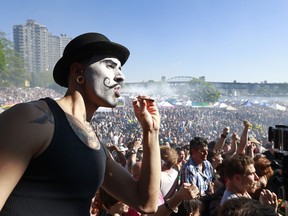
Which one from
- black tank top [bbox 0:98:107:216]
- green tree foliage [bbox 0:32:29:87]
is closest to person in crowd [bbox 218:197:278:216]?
black tank top [bbox 0:98:107:216]

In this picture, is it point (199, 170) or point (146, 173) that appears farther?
point (199, 170)

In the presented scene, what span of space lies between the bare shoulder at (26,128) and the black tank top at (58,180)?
0.03 m

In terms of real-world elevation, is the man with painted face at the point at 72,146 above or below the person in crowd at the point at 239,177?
above

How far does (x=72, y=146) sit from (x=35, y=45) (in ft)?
451

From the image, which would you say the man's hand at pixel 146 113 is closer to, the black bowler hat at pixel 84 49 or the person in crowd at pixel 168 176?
the black bowler hat at pixel 84 49

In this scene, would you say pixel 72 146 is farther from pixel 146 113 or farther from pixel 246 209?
pixel 246 209

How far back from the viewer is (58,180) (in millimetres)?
1018

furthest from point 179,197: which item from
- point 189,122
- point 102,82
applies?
point 189,122

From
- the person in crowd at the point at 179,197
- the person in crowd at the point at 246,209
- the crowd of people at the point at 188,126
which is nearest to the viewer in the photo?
the person in crowd at the point at 246,209

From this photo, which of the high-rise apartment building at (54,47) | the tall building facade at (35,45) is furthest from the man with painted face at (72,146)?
the high-rise apartment building at (54,47)

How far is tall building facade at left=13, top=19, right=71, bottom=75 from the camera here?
12125 centimetres

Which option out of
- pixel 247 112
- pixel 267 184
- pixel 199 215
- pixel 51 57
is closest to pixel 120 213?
pixel 199 215

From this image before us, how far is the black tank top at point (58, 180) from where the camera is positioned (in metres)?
0.98

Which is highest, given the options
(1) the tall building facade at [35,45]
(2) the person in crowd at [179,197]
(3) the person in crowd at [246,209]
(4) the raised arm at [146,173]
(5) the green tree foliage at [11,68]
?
(1) the tall building facade at [35,45]
